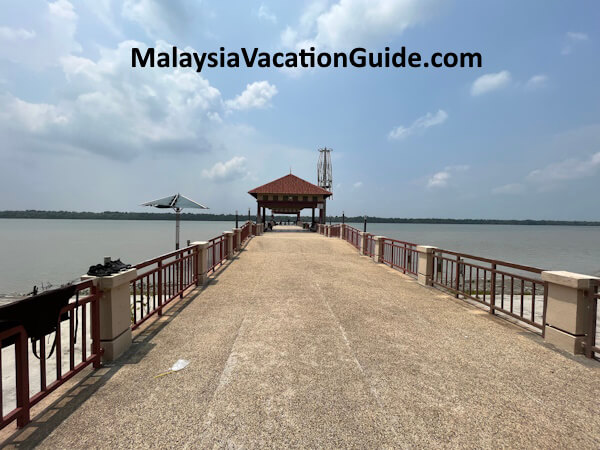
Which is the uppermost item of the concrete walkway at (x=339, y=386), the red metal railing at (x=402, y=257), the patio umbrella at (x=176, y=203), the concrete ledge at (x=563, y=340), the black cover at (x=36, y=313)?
the patio umbrella at (x=176, y=203)

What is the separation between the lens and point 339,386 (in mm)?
3578

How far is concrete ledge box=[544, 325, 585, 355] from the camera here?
14.9 feet

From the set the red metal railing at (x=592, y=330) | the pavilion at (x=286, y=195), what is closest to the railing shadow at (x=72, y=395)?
the red metal railing at (x=592, y=330)

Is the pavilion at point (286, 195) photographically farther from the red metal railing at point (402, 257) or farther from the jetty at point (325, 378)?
the jetty at point (325, 378)

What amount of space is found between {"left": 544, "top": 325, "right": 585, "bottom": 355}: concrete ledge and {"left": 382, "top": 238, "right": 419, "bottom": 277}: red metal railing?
15.4ft

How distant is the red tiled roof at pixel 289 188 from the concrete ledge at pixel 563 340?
28.6m

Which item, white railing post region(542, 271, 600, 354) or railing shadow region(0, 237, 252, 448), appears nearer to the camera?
railing shadow region(0, 237, 252, 448)

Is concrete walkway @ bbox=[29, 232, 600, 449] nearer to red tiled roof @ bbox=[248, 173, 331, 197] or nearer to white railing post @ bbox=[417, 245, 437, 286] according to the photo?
white railing post @ bbox=[417, 245, 437, 286]

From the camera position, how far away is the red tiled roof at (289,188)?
33103 mm

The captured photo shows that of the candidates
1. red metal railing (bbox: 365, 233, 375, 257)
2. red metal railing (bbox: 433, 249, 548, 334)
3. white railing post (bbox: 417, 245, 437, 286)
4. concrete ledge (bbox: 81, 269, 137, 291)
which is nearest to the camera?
concrete ledge (bbox: 81, 269, 137, 291)

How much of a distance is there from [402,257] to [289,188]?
23.7 meters

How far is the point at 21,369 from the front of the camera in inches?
115

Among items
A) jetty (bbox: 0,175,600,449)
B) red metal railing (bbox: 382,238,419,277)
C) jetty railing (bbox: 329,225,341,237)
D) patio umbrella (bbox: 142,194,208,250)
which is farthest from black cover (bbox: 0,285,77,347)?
jetty railing (bbox: 329,225,341,237)

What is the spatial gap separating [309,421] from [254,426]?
1.75 feet
